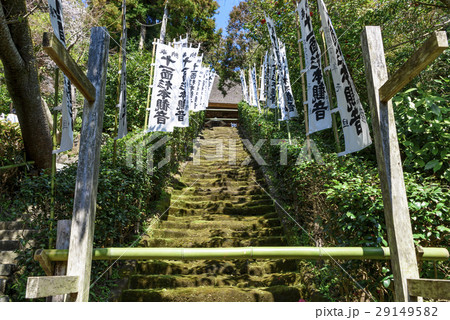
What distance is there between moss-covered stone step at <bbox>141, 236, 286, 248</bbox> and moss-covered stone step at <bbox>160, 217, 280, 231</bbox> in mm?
438

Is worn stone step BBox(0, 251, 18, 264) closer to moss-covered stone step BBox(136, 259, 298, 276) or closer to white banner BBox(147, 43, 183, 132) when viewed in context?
moss-covered stone step BBox(136, 259, 298, 276)

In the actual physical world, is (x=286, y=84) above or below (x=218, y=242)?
above

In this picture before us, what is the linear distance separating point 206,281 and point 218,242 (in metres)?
0.88

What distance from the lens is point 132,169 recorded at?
4.77m

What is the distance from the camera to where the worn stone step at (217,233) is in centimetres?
521

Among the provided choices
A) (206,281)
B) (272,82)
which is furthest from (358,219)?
(272,82)

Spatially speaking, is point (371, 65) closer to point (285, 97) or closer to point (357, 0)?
point (285, 97)

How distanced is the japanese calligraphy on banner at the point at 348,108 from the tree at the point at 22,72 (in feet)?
14.7

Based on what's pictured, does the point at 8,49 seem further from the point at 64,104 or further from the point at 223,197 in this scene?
the point at 223,197

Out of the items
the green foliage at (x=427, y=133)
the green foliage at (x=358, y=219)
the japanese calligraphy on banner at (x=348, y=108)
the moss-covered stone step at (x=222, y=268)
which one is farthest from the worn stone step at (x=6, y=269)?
the green foliage at (x=427, y=133)

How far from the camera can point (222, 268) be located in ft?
14.7

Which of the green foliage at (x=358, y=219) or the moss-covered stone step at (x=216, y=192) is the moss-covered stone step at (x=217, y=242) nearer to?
the green foliage at (x=358, y=219)

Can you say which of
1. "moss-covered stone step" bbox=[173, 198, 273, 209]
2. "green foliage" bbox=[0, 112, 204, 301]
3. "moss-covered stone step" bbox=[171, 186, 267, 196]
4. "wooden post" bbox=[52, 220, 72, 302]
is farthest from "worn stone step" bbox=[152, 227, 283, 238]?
"wooden post" bbox=[52, 220, 72, 302]

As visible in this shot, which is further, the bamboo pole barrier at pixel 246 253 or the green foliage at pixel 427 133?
the green foliage at pixel 427 133
